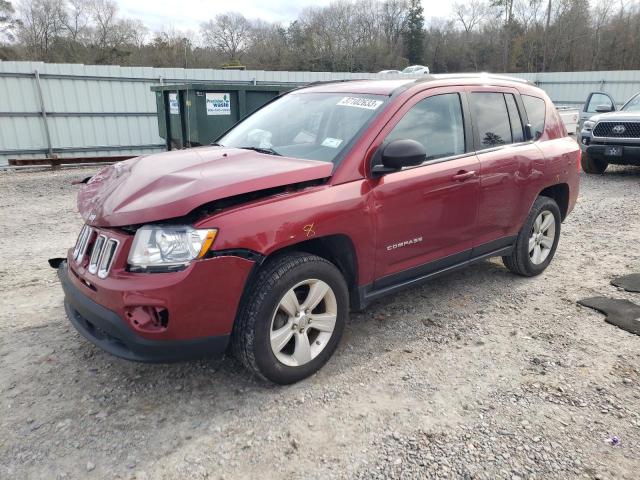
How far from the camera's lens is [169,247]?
2.47 metres

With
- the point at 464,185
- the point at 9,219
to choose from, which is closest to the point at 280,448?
the point at 464,185

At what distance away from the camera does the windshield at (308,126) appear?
10.7 feet

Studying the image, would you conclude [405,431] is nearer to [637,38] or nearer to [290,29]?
[637,38]

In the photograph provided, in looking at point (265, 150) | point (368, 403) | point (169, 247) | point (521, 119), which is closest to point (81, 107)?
point (265, 150)

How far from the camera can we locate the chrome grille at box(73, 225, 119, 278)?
2.58 metres

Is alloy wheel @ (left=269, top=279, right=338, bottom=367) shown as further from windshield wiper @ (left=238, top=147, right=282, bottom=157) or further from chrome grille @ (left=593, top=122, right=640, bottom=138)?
chrome grille @ (left=593, top=122, right=640, bottom=138)

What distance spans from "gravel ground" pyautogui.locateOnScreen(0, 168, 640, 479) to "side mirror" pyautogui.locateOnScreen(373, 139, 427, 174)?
129 cm

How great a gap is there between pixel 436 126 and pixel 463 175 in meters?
0.42

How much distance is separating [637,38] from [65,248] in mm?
50485

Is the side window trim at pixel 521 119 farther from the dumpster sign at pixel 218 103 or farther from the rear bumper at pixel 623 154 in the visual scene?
the dumpster sign at pixel 218 103

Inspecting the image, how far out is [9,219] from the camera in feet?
23.0

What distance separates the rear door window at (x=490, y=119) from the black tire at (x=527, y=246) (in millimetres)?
737

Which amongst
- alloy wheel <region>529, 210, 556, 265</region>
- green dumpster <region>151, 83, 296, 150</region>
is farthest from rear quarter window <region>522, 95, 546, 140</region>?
green dumpster <region>151, 83, 296, 150</region>

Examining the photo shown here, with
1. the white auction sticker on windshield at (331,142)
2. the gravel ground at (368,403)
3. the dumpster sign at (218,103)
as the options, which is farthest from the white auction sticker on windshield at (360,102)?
the dumpster sign at (218,103)
